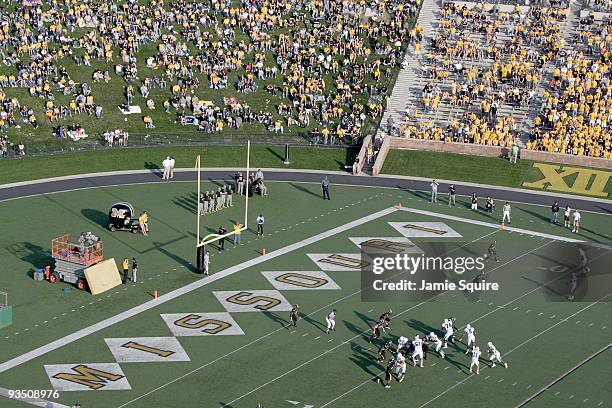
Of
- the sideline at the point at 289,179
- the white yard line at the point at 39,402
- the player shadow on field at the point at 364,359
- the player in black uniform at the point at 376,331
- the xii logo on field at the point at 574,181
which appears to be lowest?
the white yard line at the point at 39,402

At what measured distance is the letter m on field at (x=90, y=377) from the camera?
4872cm

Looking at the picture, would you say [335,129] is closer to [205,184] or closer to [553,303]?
[205,184]

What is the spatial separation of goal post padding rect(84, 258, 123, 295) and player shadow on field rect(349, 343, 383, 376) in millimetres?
12466

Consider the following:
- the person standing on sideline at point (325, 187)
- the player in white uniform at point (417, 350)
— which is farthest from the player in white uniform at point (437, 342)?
the person standing on sideline at point (325, 187)

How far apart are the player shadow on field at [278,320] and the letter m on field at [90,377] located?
8.71m

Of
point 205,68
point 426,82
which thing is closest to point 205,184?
point 205,68

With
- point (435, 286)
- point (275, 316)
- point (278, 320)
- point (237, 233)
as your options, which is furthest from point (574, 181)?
point (278, 320)

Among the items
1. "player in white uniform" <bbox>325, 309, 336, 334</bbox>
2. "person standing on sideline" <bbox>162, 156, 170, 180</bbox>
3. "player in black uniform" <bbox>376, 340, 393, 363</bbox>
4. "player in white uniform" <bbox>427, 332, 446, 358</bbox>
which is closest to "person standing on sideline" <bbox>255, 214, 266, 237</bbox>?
"person standing on sideline" <bbox>162, 156, 170, 180</bbox>

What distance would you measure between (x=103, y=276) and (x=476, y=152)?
31.2 m

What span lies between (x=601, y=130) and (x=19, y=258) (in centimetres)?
3957

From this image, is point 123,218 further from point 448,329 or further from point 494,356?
point 494,356

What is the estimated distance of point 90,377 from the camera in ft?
162

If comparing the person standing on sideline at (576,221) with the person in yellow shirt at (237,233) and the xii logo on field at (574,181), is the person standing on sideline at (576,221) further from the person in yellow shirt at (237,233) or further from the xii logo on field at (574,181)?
the person in yellow shirt at (237,233)

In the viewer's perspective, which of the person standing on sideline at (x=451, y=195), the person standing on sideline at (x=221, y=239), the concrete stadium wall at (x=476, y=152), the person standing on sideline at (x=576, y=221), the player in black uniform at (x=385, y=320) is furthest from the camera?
the concrete stadium wall at (x=476, y=152)
